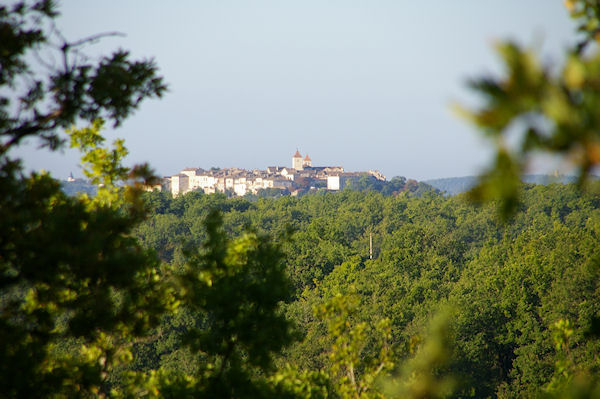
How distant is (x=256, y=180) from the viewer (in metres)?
172

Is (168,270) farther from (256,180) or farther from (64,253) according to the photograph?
(256,180)

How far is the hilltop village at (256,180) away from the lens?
560ft

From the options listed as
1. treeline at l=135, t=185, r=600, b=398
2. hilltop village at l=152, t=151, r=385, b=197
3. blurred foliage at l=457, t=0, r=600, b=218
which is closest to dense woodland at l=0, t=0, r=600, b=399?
blurred foliage at l=457, t=0, r=600, b=218

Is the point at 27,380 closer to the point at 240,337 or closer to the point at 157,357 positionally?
the point at 240,337

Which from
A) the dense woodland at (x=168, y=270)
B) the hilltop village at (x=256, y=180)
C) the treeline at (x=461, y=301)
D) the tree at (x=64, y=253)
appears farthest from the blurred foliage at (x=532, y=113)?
the hilltop village at (x=256, y=180)

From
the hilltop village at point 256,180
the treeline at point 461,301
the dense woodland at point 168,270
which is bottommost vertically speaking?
the treeline at point 461,301

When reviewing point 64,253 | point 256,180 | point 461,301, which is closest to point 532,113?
point 64,253

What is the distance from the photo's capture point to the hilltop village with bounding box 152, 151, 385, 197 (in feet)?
560

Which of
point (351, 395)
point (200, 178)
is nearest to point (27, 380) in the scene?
point (351, 395)

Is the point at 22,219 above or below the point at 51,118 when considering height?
below

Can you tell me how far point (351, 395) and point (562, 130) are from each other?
19.5 feet

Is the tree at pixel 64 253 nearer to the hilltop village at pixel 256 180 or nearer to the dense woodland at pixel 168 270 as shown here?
the dense woodland at pixel 168 270

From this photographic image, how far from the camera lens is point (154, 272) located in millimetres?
6379

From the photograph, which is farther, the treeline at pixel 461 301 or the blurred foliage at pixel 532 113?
the treeline at pixel 461 301
